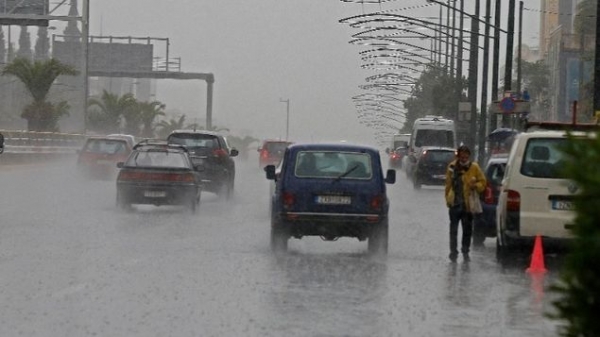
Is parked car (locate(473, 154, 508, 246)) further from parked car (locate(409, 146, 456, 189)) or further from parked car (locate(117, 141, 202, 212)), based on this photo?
parked car (locate(409, 146, 456, 189))

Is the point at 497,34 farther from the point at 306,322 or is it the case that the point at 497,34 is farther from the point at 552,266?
the point at 306,322

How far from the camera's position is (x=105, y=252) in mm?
21750

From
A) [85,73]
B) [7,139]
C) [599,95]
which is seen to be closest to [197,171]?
[599,95]

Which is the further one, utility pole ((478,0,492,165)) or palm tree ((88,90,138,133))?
palm tree ((88,90,138,133))

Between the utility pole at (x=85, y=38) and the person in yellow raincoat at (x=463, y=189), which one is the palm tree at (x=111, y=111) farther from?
the person in yellow raincoat at (x=463, y=189)

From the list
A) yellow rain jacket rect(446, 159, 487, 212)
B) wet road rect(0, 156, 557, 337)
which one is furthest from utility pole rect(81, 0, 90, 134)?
yellow rain jacket rect(446, 159, 487, 212)

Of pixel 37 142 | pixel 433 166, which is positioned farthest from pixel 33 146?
pixel 433 166

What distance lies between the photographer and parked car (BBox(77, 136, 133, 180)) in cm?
5244

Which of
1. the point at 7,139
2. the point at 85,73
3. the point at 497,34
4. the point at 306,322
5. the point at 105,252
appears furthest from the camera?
the point at 85,73

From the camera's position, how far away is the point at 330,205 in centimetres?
2288

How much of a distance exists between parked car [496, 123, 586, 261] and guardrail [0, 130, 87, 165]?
144 feet

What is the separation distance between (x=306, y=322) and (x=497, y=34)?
1813 inches

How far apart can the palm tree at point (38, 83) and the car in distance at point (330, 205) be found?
64.3 meters

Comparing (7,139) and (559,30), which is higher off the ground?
(559,30)
